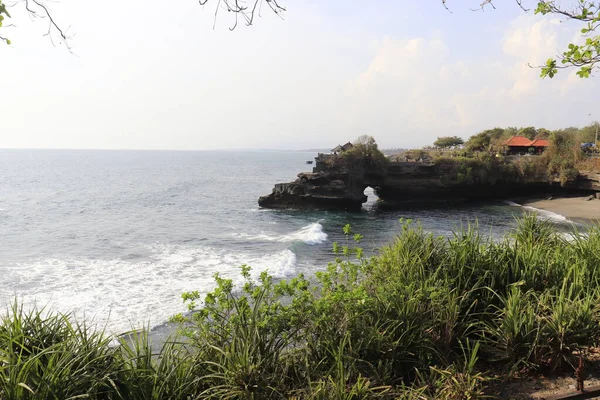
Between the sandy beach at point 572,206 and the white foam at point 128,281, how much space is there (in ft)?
81.1

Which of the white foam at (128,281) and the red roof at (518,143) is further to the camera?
the red roof at (518,143)

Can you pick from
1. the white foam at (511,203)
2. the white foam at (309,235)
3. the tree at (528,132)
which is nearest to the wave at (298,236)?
the white foam at (309,235)

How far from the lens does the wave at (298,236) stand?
979 inches

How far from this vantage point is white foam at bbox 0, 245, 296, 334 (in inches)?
525

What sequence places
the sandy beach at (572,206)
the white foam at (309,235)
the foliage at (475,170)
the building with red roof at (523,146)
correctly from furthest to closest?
the building with red roof at (523,146) < the foliage at (475,170) < the sandy beach at (572,206) < the white foam at (309,235)

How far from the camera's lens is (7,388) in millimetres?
3131

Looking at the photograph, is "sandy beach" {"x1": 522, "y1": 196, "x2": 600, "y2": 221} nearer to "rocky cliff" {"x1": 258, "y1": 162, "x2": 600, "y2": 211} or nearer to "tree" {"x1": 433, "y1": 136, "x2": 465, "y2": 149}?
"rocky cliff" {"x1": 258, "y1": 162, "x2": 600, "y2": 211}

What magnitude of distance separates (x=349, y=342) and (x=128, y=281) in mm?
14420

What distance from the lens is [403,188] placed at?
42.9 meters

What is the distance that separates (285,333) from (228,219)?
29108 millimetres

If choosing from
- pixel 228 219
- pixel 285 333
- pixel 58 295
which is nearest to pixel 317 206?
pixel 228 219

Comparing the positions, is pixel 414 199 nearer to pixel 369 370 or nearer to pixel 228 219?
pixel 228 219

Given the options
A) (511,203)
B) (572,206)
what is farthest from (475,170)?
(572,206)

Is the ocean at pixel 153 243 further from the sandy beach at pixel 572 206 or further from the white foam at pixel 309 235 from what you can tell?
the sandy beach at pixel 572 206
